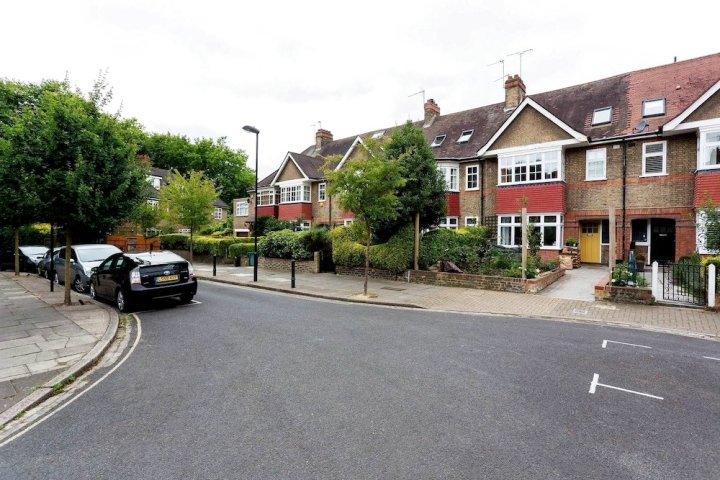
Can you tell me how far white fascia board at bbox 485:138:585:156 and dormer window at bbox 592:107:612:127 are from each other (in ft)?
7.59

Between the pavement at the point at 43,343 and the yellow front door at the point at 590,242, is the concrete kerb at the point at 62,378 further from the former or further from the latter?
the yellow front door at the point at 590,242

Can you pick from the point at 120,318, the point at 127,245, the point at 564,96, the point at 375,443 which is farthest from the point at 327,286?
the point at 127,245

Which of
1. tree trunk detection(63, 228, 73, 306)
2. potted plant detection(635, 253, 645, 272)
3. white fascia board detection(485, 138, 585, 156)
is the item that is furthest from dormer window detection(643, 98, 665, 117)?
tree trunk detection(63, 228, 73, 306)

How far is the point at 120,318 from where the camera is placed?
8828 millimetres

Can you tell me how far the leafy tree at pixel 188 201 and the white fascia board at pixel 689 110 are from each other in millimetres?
23600

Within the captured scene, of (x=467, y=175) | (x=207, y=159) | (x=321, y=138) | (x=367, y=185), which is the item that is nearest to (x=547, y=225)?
(x=467, y=175)

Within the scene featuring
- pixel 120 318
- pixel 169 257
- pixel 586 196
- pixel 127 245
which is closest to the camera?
pixel 120 318

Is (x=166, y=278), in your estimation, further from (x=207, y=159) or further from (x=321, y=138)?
(x=207, y=159)

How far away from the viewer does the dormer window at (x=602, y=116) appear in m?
19.6

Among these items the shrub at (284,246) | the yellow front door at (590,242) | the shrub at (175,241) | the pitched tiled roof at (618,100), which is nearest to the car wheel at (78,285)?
the shrub at (284,246)

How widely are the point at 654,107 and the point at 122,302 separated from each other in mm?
24104

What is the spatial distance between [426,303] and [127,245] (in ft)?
92.8

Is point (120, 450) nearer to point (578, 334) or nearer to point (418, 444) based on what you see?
point (418, 444)

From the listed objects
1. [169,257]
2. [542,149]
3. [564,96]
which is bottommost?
[169,257]
